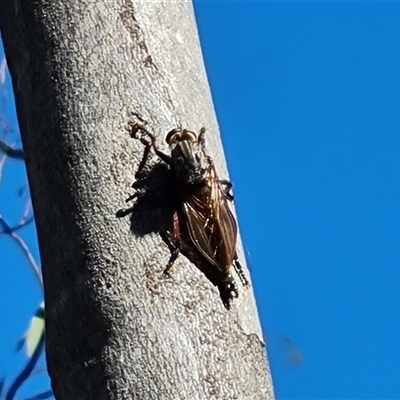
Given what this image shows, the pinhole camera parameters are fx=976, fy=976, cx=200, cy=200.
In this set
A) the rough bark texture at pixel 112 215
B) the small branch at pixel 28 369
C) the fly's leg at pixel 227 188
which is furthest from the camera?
the small branch at pixel 28 369

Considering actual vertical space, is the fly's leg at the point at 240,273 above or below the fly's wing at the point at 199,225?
below

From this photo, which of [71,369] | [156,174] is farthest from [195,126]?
[71,369]

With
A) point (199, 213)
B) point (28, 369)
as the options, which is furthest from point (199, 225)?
point (28, 369)

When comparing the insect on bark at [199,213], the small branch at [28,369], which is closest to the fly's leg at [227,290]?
the insect on bark at [199,213]

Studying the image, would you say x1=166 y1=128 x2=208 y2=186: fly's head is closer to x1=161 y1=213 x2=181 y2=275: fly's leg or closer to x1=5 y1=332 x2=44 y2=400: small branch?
x1=161 y1=213 x2=181 y2=275: fly's leg

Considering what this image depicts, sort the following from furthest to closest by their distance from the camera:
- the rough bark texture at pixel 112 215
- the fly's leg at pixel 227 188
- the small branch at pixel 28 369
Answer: the small branch at pixel 28 369 < the fly's leg at pixel 227 188 < the rough bark texture at pixel 112 215

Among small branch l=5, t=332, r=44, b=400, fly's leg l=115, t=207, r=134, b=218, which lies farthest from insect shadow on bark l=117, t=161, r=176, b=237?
small branch l=5, t=332, r=44, b=400

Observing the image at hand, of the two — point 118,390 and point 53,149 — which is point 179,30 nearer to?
point 53,149

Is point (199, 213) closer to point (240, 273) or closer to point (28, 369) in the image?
point (240, 273)

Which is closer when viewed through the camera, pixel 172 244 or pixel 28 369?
pixel 172 244

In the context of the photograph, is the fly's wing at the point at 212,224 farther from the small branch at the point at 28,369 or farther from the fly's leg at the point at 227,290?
the small branch at the point at 28,369
